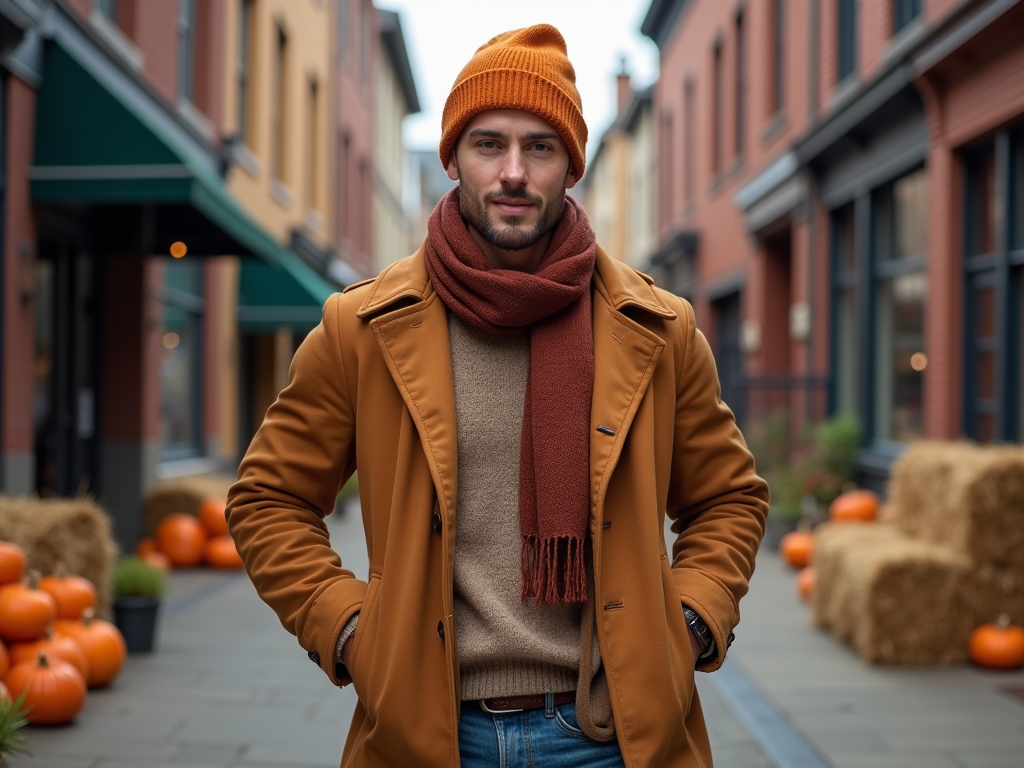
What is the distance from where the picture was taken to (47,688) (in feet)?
17.9

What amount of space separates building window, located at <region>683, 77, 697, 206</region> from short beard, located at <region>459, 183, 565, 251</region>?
21362 mm

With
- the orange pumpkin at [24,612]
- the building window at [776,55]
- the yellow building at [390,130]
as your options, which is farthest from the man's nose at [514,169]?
the yellow building at [390,130]

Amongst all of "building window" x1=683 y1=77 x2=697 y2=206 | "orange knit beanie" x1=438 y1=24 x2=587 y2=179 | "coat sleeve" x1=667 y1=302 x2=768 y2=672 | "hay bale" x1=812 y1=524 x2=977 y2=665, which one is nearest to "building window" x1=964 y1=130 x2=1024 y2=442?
"hay bale" x1=812 y1=524 x2=977 y2=665

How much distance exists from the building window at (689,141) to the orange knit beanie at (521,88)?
2115 cm

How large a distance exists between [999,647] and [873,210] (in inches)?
263

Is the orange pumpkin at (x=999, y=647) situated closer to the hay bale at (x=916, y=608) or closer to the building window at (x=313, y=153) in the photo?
the hay bale at (x=916, y=608)

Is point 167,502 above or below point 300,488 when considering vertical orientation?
below

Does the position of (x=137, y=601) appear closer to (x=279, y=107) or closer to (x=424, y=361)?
(x=424, y=361)

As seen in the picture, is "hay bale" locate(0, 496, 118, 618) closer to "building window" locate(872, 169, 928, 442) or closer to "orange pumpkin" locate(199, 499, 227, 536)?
"orange pumpkin" locate(199, 499, 227, 536)

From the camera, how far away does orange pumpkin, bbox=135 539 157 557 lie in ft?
35.9

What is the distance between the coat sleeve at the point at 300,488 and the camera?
2.44 metres

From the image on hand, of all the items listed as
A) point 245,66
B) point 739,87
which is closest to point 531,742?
point 245,66

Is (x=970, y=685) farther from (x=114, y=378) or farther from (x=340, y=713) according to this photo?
(x=114, y=378)

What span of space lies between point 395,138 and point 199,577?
88.8 feet
